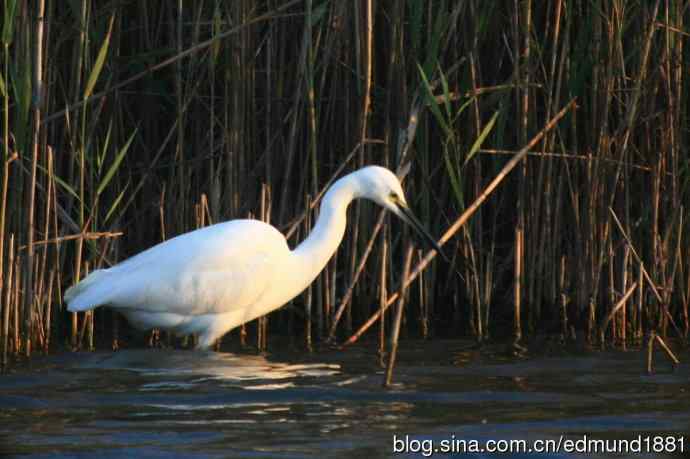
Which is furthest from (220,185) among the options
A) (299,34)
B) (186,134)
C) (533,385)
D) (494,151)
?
(533,385)

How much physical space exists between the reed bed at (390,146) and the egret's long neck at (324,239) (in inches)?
7.8

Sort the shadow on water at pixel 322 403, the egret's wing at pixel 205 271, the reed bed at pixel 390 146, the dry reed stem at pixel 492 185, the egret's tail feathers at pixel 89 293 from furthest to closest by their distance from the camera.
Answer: the reed bed at pixel 390 146 → the dry reed stem at pixel 492 185 → the egret's wing at pixel 205 271 → the egret's tail feathers at pixel 89 293 → the shadow on water at pixel 322 403

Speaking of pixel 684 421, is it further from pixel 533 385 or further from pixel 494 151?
pixel 494 151

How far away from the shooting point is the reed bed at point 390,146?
22.6 ft

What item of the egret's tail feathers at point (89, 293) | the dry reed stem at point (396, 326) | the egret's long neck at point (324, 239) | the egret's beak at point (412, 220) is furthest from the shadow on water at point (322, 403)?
the egret's beak at point (412, 220)

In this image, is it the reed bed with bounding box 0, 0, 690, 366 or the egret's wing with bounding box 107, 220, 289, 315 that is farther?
the reed bed with bounding box 0, 0, 690, 366

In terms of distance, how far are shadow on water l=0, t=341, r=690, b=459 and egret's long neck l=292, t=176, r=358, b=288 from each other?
45 cm

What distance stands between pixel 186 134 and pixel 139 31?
649 mm

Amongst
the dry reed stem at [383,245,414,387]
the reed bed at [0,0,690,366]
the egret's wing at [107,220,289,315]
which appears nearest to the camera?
the dry reed stem at [383,245,414,387]

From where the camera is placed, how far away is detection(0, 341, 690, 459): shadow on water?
4.82 metres

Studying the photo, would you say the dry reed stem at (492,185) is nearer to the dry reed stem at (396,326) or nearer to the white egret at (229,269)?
the white egret at (229,269)

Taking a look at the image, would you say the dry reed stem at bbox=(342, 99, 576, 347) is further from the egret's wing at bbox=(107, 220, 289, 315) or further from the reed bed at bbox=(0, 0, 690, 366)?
the egret's wing at bbox=(107, 220, 289, 315)

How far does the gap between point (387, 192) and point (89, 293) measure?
4.96ft

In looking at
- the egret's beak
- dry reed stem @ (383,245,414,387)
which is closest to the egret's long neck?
the egret's beak
